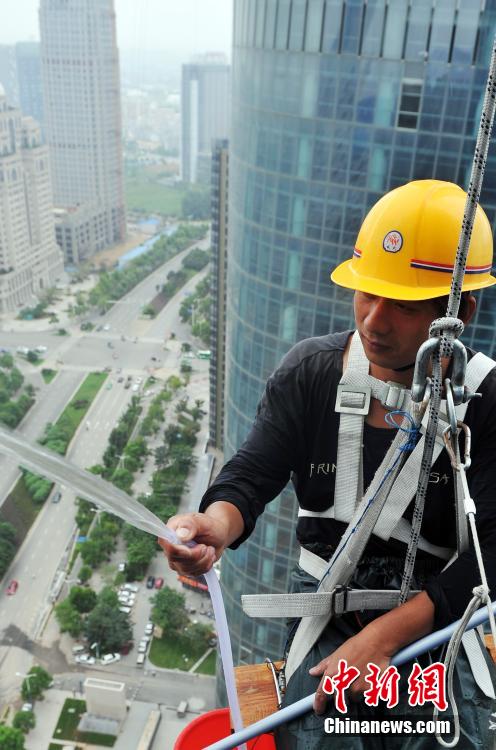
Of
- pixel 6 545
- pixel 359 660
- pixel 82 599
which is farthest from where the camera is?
pixel 6 545

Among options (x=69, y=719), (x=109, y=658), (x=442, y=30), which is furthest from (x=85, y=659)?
(x=442, y=30)

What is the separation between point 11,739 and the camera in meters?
12.1

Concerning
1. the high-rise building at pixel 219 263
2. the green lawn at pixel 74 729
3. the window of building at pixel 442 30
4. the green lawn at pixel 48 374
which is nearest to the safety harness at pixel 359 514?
the window of building at pixel 442 30

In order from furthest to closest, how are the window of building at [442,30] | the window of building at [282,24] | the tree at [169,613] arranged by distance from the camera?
1. the tree at [169,613]
2. the window of building at [282,24]
3. the window of building at [442,30]

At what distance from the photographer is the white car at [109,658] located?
48.4 ft

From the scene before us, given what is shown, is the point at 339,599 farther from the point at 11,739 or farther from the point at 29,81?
the point at 29,81

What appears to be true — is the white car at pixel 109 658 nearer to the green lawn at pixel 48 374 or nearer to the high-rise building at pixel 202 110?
the green lawn at pixel 48 374

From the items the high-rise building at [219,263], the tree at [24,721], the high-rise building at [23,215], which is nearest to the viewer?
the tree at [24,721]

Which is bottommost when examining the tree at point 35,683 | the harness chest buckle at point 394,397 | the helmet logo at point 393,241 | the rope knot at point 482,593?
the tree at point 35,683

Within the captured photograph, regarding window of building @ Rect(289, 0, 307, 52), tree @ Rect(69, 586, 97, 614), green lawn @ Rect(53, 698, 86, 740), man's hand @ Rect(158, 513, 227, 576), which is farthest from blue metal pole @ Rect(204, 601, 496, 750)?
tree @ Rect(69, 586, 97, 614)

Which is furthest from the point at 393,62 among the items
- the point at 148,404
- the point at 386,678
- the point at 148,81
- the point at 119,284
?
the point at 148,81

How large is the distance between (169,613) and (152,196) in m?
46.8

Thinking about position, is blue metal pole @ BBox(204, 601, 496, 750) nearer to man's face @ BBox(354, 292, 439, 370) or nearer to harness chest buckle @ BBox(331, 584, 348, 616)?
harness chest buckle @ BBox(331, 584, 348, 616)

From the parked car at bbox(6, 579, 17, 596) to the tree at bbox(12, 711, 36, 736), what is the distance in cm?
404
